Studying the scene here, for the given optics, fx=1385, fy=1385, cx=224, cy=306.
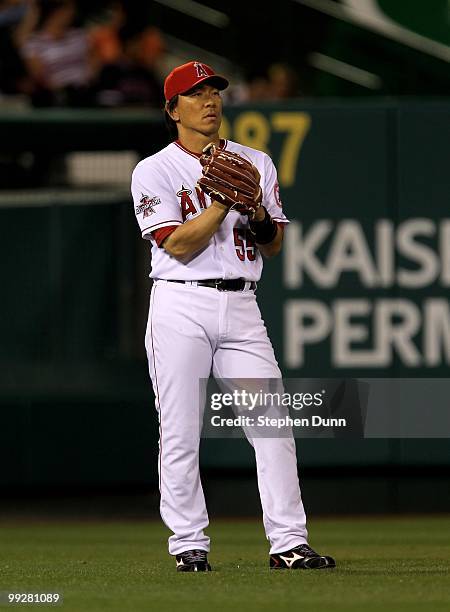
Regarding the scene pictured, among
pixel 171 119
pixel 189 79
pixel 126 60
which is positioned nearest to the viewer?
pixel 189 79

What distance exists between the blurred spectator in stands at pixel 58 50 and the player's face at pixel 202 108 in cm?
468

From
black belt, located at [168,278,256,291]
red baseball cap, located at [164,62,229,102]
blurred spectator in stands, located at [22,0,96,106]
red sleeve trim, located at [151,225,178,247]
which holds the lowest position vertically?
black belt, located at [168,278,256,291]

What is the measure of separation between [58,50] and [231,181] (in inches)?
217

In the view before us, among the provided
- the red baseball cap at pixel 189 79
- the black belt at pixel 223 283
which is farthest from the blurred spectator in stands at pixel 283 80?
the black belt at pixel 223 283

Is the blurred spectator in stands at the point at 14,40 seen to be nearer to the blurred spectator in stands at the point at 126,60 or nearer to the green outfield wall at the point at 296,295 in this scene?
the blurred spectator in stands at the point at 126,60

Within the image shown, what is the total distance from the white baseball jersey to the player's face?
97mm

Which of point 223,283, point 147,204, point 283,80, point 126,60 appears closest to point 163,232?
point 147,204

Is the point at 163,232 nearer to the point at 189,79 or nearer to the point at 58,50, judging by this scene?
the point at 189,79

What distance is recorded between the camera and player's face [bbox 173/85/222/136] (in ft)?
17.3

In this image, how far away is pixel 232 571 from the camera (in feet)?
17.0

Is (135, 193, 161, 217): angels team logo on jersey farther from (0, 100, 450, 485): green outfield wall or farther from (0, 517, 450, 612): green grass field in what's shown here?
(0, 100, 450, 485): green outfield wall

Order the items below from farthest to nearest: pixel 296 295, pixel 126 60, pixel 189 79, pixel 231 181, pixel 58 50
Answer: pixel 58 50 < pixel 126 60 < pixel 296 295 < pixel 189 79 < pixel 231 181

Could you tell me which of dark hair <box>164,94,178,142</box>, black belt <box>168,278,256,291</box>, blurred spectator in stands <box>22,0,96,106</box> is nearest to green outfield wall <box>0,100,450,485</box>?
blurred spectator in stands <box>22,0,96,106</box>

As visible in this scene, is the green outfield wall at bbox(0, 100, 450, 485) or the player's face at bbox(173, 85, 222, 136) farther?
the green outfield wall at bbox(0, 100, 450, 485)
